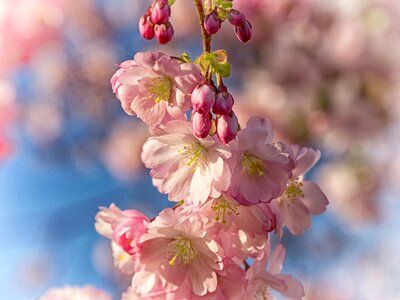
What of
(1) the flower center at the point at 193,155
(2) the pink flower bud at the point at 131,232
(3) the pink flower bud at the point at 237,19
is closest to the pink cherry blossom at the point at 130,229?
(2) the pink flower bud at the point at 131,232

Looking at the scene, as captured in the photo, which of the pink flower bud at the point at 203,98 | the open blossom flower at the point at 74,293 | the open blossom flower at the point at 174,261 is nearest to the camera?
the pink flower bud at the point at 203,98

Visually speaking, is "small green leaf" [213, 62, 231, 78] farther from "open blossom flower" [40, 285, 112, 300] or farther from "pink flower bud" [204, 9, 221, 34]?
"open blossom flower" [40, 285, 112, 300]

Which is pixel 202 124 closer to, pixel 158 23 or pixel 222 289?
pixel 158 23

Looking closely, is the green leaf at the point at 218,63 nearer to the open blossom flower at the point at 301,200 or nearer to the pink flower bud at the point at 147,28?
the pink flower bud at the point at 147,28

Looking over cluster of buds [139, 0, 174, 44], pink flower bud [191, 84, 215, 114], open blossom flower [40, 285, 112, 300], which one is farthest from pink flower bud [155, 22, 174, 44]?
open blossom flower [40, 285, 112, 300]

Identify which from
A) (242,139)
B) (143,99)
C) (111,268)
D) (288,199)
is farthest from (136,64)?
(111,268)

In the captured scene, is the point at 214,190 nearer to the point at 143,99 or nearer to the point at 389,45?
the point at 143,99
